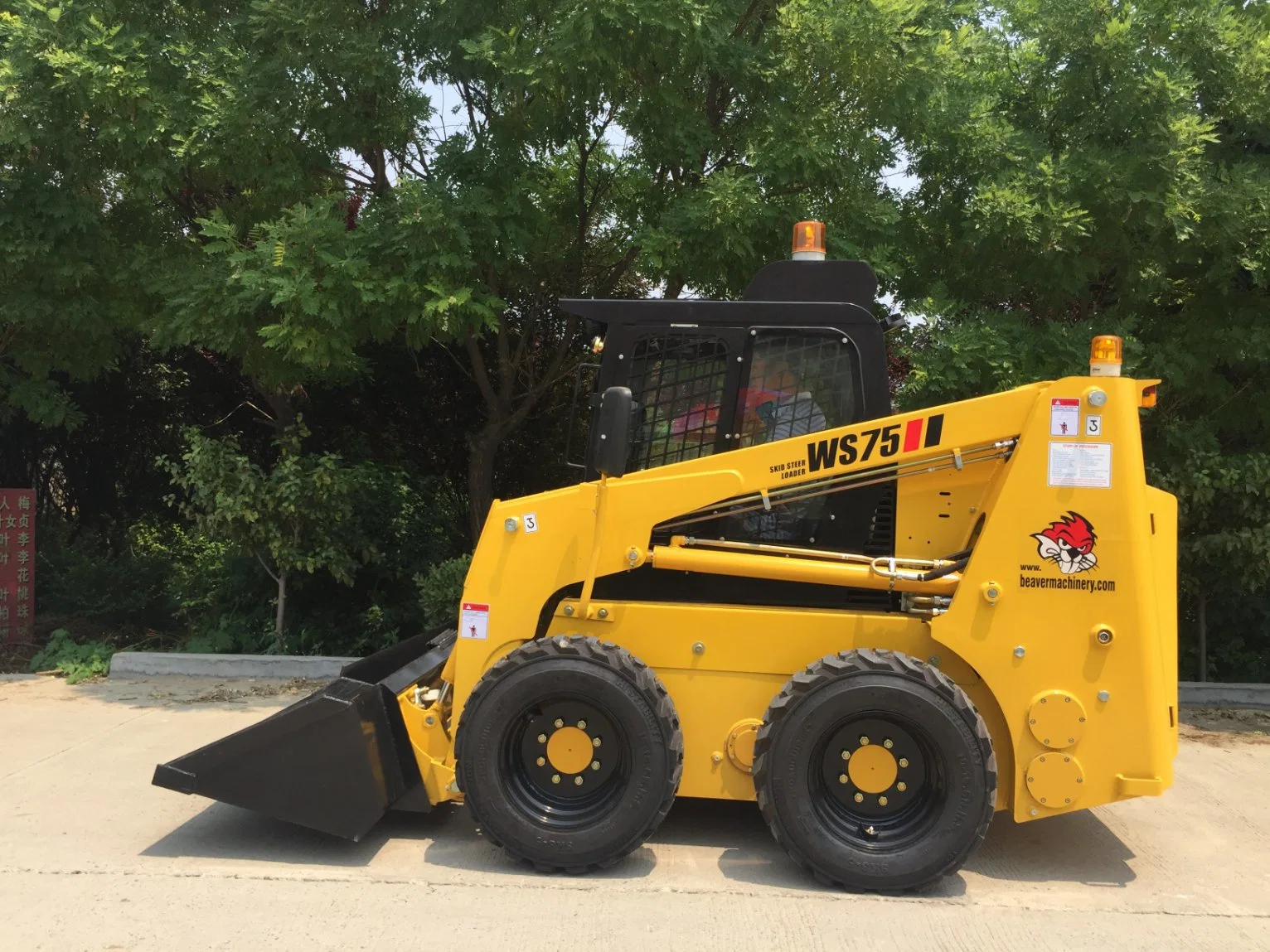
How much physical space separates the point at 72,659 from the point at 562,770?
19.0 feet

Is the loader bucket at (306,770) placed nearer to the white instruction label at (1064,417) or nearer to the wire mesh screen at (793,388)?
the wire mesh screen at (793,388)

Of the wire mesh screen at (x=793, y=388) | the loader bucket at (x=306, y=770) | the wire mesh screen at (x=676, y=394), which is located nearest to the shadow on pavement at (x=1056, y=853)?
the wire mesh screen at (x=793, y=388)

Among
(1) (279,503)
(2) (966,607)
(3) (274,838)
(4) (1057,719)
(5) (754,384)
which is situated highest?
(5) (754,384)

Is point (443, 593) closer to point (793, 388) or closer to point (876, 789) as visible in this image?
point (793, 388)

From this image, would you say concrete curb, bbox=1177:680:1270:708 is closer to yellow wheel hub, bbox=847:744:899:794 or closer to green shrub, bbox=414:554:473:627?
yellow wheel hub, bbox=847:744:899:794

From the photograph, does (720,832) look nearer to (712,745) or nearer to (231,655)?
→ (712,745)

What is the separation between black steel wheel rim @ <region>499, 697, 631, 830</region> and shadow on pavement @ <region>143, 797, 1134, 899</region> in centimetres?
26

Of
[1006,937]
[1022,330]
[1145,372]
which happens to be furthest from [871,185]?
[1006,937]

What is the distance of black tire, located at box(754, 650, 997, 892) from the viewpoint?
4.02 m

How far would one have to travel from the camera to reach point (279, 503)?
8.00 metres

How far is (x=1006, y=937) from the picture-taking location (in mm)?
3762

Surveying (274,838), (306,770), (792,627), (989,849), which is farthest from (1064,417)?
(274,838)

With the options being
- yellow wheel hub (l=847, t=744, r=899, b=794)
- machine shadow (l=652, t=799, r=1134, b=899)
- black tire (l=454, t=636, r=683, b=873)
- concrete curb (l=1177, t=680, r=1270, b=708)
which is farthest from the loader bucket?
concrete curb (l=1177, t=680, r=1270, b=708)

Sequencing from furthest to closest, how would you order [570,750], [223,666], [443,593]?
1. [223,666]
2. [443,593]
3. [570,750]
